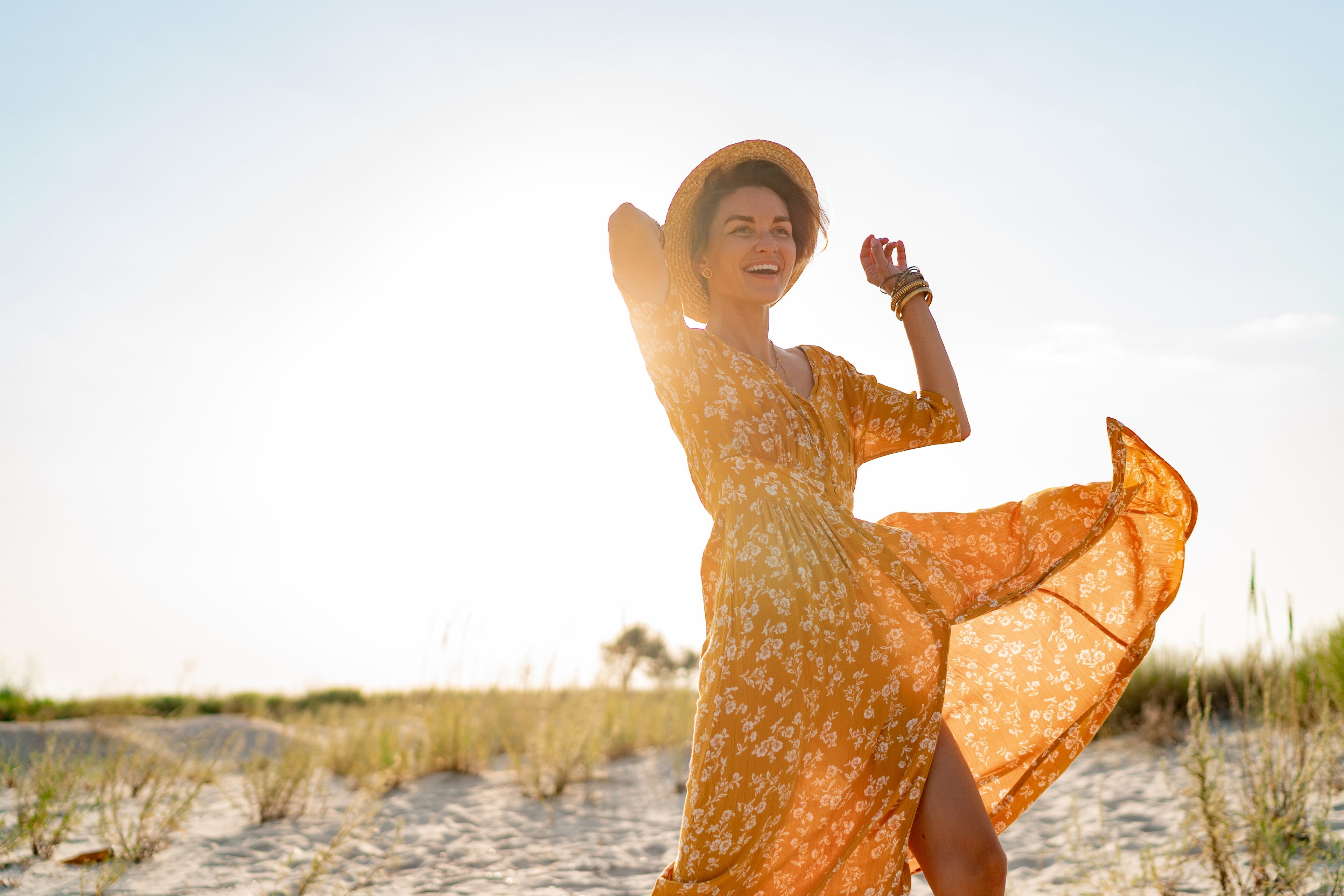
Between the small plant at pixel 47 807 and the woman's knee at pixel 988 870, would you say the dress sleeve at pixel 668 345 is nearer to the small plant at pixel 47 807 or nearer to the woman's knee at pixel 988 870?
the woman's knee at pixel 988 870

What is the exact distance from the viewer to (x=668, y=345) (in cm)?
239

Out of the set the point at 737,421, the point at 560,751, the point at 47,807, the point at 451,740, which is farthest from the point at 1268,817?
the point at 451,740

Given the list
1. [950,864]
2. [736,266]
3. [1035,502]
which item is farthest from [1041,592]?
[736,266]

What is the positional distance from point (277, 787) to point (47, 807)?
1495 mm

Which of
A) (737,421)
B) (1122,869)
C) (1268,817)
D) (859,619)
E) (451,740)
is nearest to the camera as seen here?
(859,619)

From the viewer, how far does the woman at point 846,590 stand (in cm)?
205

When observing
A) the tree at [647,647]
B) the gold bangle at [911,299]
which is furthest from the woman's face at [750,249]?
the tree at [647,647]

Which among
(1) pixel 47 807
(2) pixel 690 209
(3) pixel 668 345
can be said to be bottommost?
(1) pixel 47 807

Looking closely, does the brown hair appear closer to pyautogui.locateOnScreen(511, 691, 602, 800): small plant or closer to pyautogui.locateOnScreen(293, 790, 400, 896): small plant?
pyautogui.locateOnScreen(293, 790, 400, 896): small plant

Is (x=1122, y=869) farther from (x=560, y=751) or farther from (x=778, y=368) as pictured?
(x=560, y=751)

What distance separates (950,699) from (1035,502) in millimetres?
620

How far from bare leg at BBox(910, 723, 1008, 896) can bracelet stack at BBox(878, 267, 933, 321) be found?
1.28m

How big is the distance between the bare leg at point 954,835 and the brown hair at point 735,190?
1503mm

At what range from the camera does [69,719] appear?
1034 centimetres
